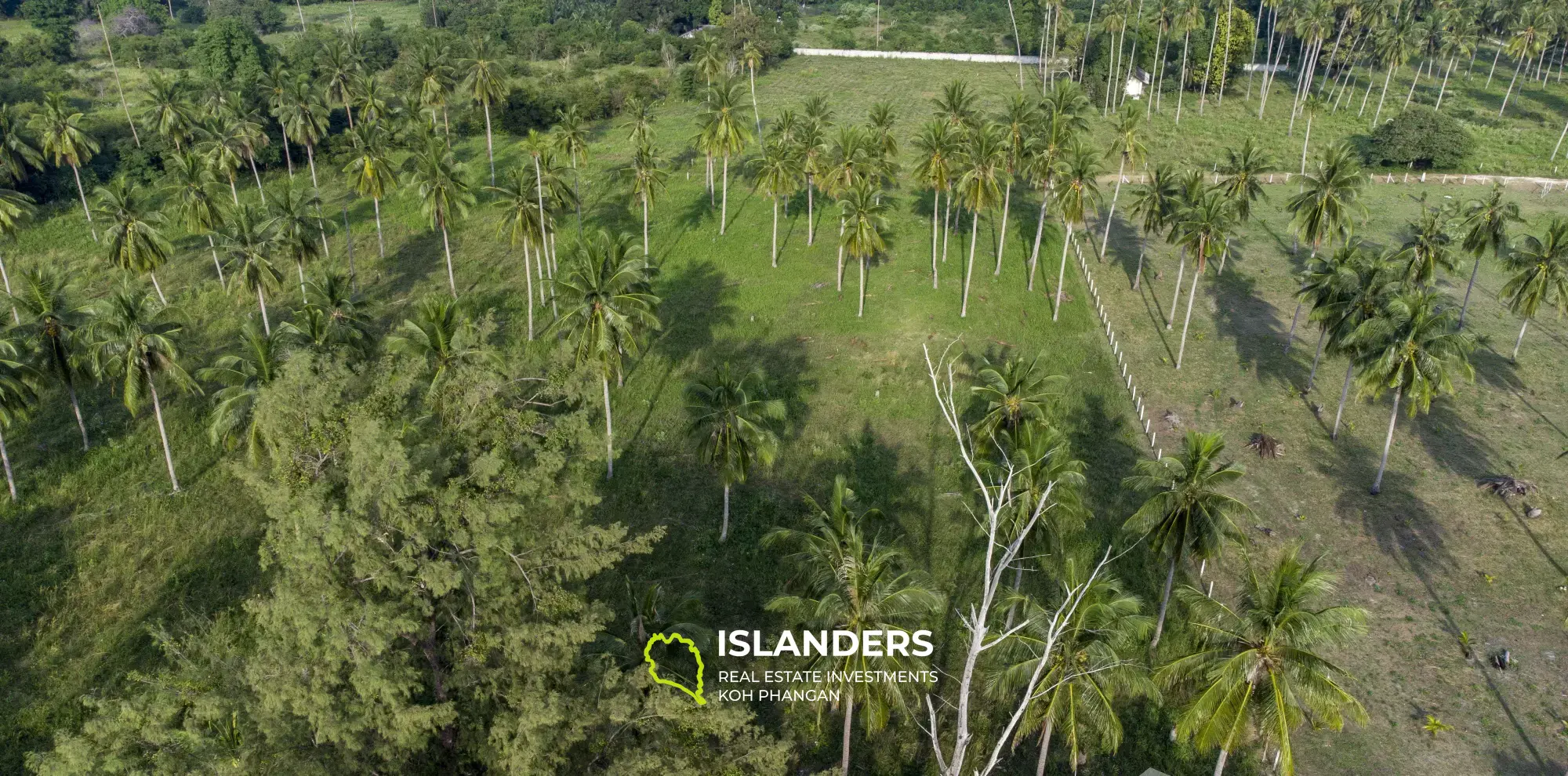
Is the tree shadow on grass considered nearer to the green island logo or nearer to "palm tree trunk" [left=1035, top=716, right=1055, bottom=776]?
"palm tree trunk" [left=1035, top=716, right=1055, bottom=776]

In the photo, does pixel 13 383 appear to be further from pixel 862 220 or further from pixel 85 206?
pixel 862 220

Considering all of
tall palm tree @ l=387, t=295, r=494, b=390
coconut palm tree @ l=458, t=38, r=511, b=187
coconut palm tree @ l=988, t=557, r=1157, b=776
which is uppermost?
coconut palm tree @ l=458, t=38, r=511, b=187

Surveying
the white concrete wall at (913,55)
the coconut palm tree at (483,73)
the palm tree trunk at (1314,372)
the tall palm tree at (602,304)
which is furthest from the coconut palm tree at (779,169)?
the white concrete wall at (913,55)

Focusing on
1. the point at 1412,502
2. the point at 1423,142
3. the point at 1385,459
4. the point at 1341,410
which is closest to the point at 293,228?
the point at 1341,410

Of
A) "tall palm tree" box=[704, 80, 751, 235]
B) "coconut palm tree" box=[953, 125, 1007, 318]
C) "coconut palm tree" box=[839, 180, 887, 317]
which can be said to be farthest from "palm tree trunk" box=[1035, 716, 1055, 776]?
"tall palm tree" box=[704, 80, 751, 235]

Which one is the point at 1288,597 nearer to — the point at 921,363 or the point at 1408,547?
the point at 1408,547
